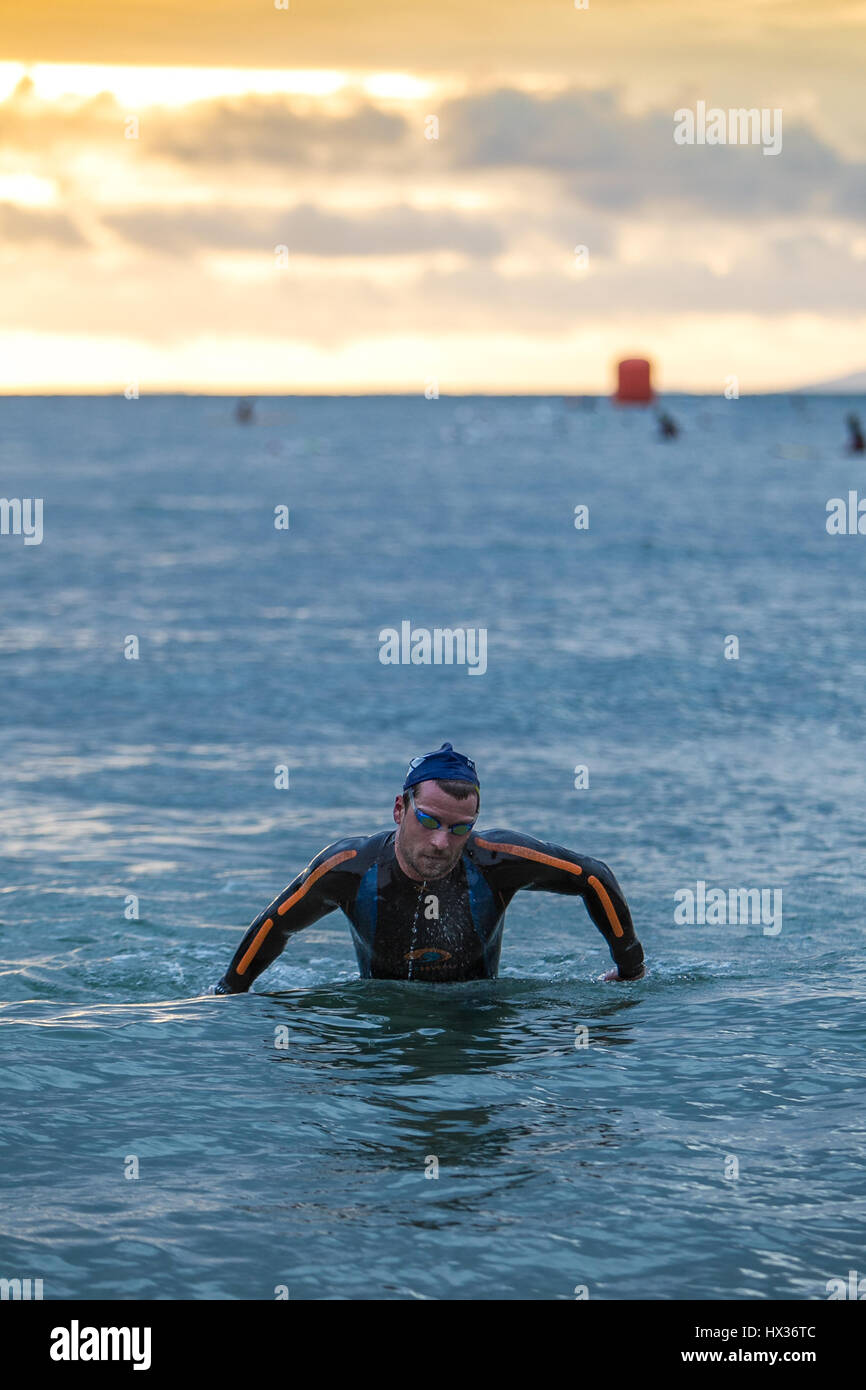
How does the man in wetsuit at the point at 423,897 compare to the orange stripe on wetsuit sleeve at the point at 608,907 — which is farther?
the orange stripe on wetsuit sleeve at the point at 608,907

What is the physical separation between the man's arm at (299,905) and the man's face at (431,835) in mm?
346

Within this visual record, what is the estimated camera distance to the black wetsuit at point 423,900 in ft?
27.5

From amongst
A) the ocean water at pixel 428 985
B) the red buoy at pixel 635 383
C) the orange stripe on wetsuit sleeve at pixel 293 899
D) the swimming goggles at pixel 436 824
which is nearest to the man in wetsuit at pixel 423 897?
the orange stripe on wetsuit sleeve at pixel 293 899

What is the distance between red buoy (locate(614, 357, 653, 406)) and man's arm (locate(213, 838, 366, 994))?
173 meters

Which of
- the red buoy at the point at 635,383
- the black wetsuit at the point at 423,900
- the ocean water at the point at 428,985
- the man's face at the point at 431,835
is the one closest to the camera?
the ocean water at the point at 428,985

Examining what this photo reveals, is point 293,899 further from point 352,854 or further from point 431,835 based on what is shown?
point 431,835

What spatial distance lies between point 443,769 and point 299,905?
1.08m

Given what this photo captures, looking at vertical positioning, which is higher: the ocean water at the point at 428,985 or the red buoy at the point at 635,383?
the red buoy at the point at 635,383

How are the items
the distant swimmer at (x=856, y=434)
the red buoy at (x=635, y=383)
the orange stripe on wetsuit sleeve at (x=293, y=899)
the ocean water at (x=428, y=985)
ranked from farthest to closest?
1. the red buoy at (x=635, y=383)
2. the distant swimmer at (x=856, y=434)
3. the orange stripe on wetsuit sleeve at (x=293, y=899)
4. the ocean water at (x=428, y=985)

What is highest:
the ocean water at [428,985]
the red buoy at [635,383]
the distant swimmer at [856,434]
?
the red buoy at [635,383]

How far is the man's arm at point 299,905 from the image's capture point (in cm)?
827

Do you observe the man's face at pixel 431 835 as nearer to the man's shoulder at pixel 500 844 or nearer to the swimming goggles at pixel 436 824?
the swimming goggles at pixel 436 824

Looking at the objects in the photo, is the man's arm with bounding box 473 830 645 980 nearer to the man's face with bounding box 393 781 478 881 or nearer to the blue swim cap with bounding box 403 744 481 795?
the man's face with bounding box 393 781 478 881
